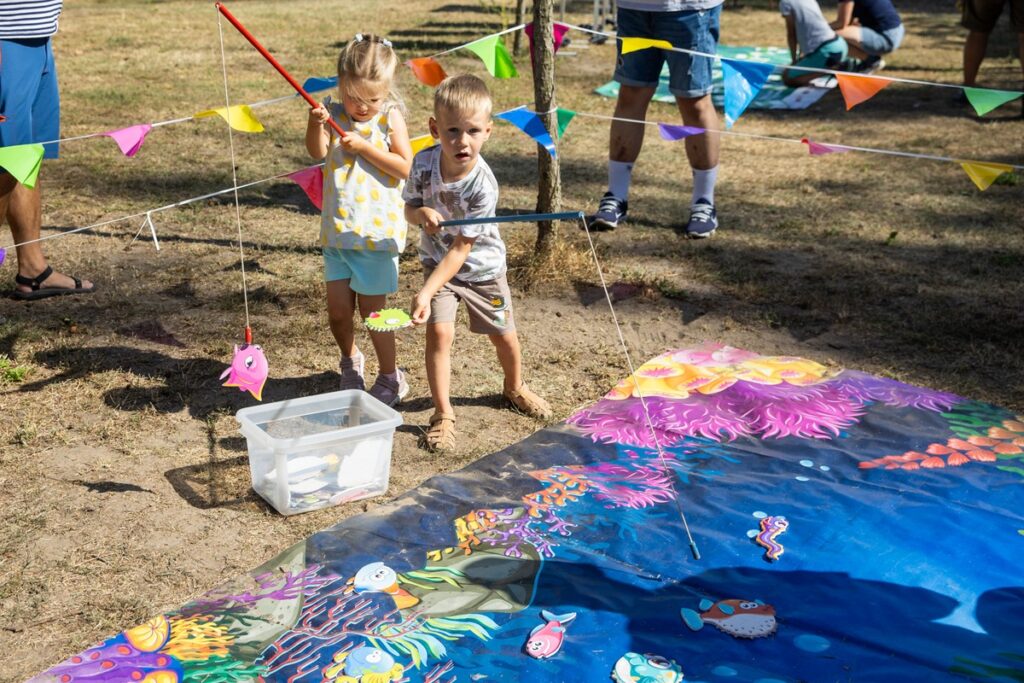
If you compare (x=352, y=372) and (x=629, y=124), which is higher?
(x=629, y=124)

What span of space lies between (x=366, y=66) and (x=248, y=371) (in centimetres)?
106

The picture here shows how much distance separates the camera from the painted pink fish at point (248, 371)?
10.4ft

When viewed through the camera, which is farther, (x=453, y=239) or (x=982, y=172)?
(x=982, y=172)

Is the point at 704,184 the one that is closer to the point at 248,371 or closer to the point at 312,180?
the point at 312,180

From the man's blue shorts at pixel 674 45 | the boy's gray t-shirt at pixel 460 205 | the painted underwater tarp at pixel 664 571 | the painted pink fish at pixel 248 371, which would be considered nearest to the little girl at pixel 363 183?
the boy's gray t-shirt at pixel 460 205

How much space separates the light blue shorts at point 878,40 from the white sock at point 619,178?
15.4 feet

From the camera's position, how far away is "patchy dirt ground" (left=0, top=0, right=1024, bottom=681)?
304 cm

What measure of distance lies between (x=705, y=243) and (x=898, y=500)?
8.30ft

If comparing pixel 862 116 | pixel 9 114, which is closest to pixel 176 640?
pixel 9 114

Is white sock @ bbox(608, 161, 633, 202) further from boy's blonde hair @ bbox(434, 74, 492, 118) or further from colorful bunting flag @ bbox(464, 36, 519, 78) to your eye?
boy's blonde hair @ bbox(434, 74, 492, 118)

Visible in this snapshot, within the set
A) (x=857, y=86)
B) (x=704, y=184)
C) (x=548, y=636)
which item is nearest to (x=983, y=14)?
(x=704, y=184)

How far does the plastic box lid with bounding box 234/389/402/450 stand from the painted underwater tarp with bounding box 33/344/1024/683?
250 millimetres

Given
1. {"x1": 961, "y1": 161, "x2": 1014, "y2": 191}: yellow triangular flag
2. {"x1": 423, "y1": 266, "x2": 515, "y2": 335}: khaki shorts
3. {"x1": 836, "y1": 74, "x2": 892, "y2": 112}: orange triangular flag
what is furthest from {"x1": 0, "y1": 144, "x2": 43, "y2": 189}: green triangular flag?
{"x1": 961, "y1": 161, "x2": 1014, "y2": 191}: yellow triangular flag

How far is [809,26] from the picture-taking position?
8969mm
